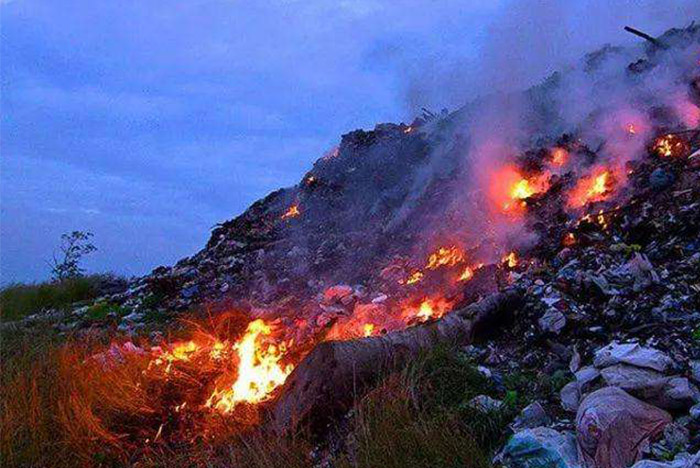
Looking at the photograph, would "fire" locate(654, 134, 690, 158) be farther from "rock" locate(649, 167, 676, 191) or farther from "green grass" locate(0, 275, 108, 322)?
"green grass" locate(0, 275, 108, 322)

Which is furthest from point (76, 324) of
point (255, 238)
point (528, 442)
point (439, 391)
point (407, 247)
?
point (528, 442)

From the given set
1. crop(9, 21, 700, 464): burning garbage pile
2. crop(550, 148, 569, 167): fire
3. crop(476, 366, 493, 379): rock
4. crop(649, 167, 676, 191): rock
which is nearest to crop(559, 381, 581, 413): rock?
crop(9, 21, 700, 464): burning garbage pile

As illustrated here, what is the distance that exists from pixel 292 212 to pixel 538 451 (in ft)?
31.7

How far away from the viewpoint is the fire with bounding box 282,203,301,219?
12070mm

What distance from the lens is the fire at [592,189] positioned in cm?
703

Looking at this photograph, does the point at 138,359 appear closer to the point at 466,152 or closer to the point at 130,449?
the point at 130,449

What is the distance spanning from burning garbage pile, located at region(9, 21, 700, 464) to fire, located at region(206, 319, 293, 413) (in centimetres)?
1

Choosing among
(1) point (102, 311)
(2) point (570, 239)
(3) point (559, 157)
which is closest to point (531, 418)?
(2) point (570, 239)

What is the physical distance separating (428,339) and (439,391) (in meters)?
0.89

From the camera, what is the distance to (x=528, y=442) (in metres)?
3.00

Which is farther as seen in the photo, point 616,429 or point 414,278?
point 414,278

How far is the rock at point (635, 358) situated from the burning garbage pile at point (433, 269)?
283 millimetres

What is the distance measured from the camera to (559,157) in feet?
26.7

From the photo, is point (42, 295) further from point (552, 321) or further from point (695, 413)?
point (695, 413)
